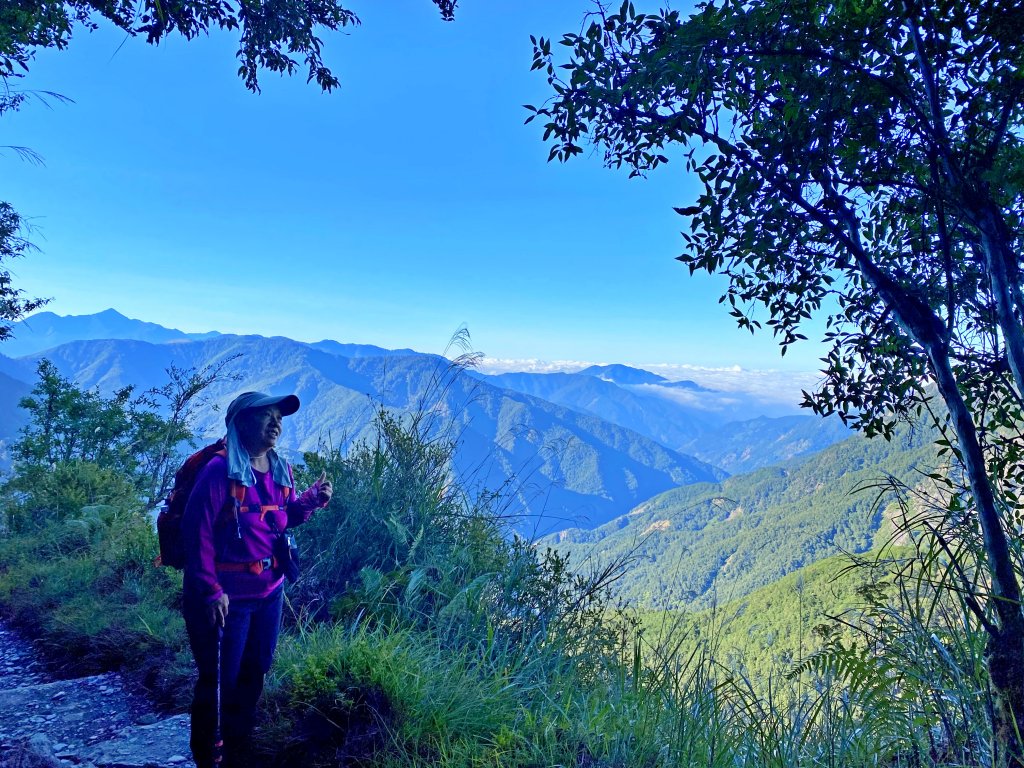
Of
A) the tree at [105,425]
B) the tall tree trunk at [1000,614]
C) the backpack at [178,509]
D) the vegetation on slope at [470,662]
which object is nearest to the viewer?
the tall tree trunk at [1000,614]

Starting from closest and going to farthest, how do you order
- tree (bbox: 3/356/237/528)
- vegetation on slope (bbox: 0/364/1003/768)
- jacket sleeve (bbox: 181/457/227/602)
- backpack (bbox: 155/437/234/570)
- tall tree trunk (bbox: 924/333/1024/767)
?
1. tall tree trunk (bbox: 924/333/1024/767)
2. vegetation on slope (bbox: 0/364/1003/768)
3. jacket sleeve (bbox: 181/457/227/602)
4. backpack (bbox: 155/437/234/570)
5. tree (bbox: 3/356/237/528)

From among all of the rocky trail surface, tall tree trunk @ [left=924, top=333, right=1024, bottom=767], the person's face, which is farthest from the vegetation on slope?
the person's face

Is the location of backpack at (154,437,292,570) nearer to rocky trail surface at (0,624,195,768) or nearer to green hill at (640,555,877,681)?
rocky trail surface at (0,624,195,768)

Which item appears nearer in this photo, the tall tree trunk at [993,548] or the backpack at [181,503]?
the tall tree trunk at [993,548]

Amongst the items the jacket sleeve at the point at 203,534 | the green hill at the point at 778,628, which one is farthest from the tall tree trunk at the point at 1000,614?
the jacket sleeve at the point at 203,534

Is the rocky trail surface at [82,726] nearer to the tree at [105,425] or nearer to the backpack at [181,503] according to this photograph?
the backpack at [181,503]

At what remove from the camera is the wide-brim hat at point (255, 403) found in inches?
112

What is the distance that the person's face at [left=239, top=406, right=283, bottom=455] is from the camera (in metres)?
2.88

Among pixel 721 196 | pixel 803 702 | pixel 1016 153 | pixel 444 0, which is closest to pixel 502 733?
pixel 803 702

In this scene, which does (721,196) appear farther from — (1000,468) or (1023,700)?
(1023,700)

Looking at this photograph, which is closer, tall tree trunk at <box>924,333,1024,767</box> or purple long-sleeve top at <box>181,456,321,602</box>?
tall tree trunk at <box>924,333,1024,767</box>

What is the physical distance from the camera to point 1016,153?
79.7 inches

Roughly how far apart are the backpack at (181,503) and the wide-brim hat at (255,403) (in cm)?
16

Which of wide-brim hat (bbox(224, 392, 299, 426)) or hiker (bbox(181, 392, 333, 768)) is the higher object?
wide-brim hat (bbox(224, 392, 299, 426))
